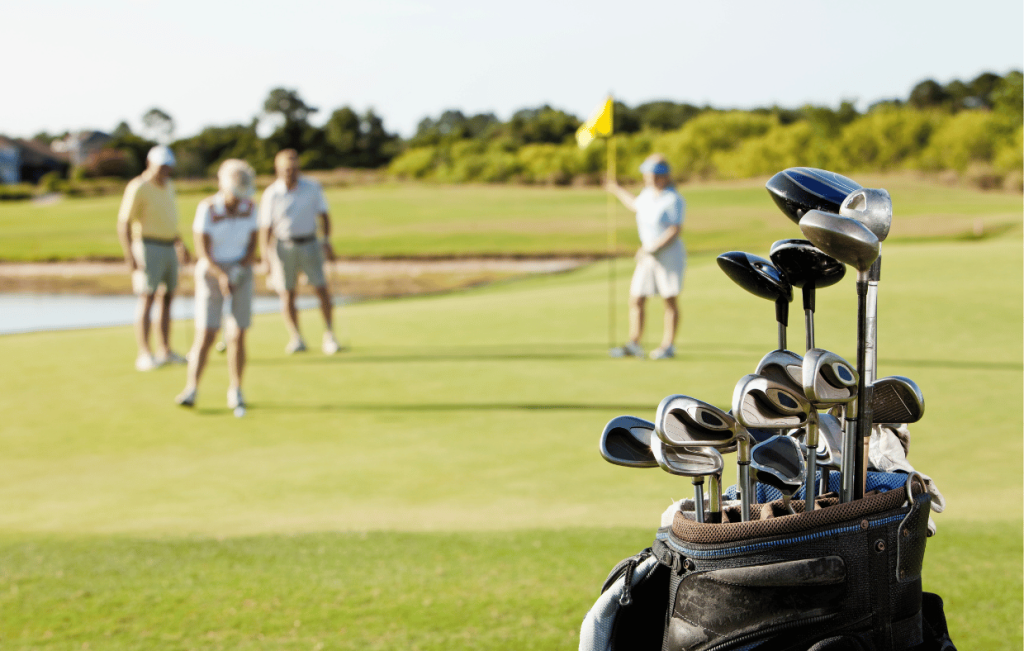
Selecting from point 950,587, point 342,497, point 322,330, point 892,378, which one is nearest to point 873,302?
point 892,378

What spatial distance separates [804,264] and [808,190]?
17 cm

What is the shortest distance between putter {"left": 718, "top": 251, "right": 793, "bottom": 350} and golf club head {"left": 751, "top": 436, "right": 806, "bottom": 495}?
0.86 feet

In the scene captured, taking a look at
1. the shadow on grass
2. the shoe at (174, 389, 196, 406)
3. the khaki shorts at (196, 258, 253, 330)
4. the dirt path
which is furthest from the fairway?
the dirt path

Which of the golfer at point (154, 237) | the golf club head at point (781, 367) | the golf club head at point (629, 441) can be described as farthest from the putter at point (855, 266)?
the golfer at point (154, 237)

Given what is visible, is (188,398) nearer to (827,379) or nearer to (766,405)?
(766,405)

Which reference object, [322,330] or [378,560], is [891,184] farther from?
[378,560]

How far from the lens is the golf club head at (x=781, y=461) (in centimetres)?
163

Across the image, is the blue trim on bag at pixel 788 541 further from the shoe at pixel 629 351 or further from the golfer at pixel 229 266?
the shoe at pixel 629 351

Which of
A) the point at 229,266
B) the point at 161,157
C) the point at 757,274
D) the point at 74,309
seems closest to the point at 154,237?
the point at 161,157

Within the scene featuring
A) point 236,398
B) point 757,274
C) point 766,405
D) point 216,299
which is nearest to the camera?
point 766,405

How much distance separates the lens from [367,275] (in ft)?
102

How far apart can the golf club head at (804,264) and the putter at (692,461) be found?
0.43 m

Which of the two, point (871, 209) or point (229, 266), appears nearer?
point (871, 209)

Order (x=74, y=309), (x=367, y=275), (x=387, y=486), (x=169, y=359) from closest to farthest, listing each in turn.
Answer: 1. (x=387, y=486)
2. (x=169, y=359)
3. (x=74, y=309)
4. (x=367, y=275)
